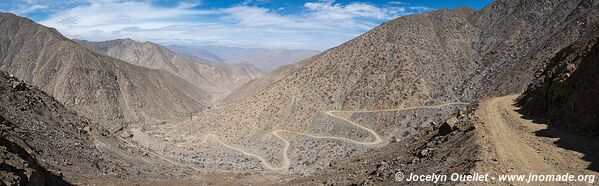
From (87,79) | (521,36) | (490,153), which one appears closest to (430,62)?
(521,36)

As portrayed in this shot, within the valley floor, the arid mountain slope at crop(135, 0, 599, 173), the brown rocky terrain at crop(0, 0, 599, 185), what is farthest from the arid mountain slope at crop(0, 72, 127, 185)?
the arid mountain slope at crop(135, 0, 599, 173)

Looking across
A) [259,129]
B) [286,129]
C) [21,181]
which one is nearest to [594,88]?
[21,181]

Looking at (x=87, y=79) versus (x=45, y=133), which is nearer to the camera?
(x=45, y=133)

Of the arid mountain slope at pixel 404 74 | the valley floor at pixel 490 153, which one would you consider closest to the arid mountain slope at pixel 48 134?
the valley floor at pixel 490 153

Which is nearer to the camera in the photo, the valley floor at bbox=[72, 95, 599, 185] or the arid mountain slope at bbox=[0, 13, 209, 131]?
the valley floor at bbox=[72, 95, 599, 185]

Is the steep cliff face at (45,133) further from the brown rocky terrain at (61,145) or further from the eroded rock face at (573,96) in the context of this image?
the eroded rock face at (573,96)

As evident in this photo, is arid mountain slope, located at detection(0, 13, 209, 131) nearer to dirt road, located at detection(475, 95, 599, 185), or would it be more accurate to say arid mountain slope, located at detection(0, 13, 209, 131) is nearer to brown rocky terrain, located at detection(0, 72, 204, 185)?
brown rocky terrain, located at detection(0, 72, 204, 185)

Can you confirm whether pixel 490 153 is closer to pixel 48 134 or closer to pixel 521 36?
pixel 48 134
